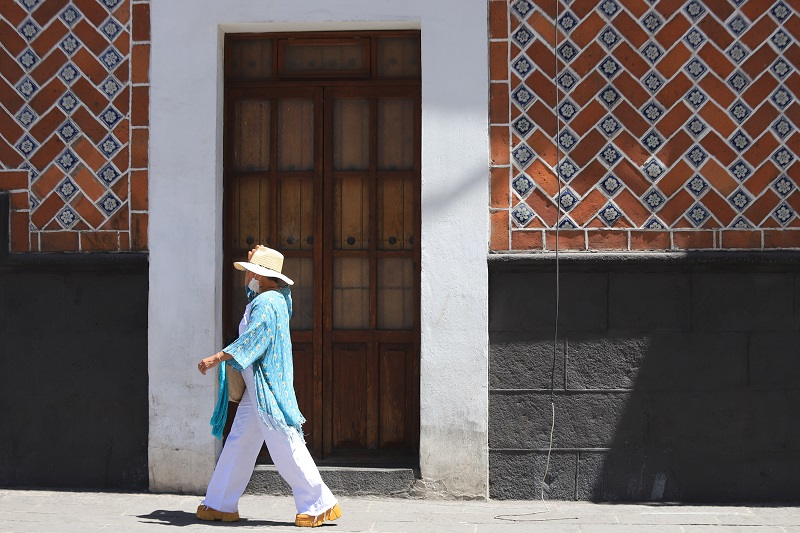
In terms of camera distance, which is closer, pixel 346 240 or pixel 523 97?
pixel 523 97

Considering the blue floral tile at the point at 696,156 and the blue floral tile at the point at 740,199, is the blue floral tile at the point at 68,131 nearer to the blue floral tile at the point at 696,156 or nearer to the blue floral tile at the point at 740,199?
the blue floral tile at the point at 696,156

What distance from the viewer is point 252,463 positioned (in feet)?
22.1

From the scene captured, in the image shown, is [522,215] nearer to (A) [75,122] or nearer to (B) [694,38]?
(B) [694,38]

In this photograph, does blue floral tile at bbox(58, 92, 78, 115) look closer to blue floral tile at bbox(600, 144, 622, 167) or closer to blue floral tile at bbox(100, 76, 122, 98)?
blue floral tile at bbox(100, 76, 122, 98)

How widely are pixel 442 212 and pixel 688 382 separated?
196cm

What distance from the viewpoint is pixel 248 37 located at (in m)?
7.89

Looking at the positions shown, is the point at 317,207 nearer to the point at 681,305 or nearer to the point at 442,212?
the point at 442,212

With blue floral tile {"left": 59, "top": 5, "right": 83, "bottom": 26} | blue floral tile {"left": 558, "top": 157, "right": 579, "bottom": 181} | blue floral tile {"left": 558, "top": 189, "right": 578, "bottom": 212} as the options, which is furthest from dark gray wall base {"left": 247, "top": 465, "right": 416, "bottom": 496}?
blue floral tile {"left": 59, "top": 5, "right": 83, "bottom": 26}

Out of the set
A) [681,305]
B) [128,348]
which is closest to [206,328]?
[128,348]

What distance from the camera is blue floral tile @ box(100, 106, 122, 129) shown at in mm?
7723

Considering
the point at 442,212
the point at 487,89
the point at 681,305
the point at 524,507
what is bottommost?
the point at 524,507

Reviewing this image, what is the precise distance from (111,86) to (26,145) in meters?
0.72

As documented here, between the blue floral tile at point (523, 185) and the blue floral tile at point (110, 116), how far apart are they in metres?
2.72

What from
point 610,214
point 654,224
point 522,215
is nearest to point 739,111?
point 654,224
